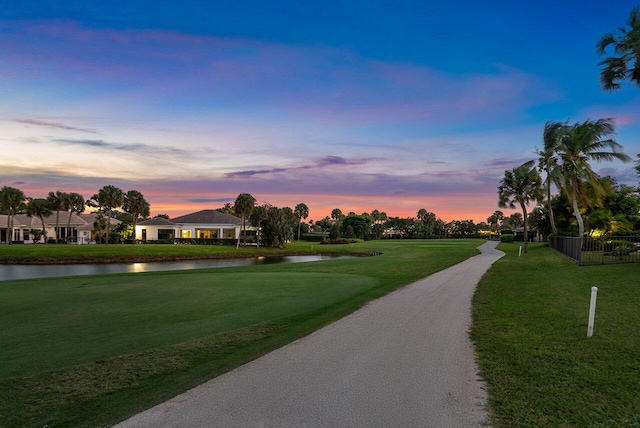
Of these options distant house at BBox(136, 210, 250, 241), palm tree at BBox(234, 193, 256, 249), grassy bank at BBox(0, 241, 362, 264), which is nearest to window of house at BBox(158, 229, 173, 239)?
distant house at BBox(136, 210, 250, 241)

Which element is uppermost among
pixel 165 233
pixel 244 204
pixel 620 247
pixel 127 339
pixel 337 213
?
pixel 337 213

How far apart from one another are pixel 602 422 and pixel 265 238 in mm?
68882

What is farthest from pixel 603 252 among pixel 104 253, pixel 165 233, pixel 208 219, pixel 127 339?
pixel 165 233

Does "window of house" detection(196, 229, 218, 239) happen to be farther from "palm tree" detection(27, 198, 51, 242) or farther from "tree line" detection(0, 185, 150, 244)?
"palm tree" detection(27, 198, 51, 242)

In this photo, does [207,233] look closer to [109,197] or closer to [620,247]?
[109,197]

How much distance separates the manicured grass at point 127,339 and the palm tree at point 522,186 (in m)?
34.2

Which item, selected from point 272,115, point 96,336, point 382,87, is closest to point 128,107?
point 272,115

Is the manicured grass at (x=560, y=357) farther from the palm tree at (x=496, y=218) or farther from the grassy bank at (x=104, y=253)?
the palm tree at (x=496, y=218)

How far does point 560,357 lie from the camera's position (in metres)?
7.04

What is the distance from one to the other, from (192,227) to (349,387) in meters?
78.2

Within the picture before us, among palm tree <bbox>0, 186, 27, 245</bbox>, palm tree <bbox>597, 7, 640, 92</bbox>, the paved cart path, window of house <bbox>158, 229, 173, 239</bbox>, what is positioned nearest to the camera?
the paved cart path

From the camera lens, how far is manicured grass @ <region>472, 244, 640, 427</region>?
4852 mm

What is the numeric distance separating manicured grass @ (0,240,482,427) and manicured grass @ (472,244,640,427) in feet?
13.1

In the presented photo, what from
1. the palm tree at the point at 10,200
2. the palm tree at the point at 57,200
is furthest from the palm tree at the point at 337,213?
the palm tree at the point at 10,200
